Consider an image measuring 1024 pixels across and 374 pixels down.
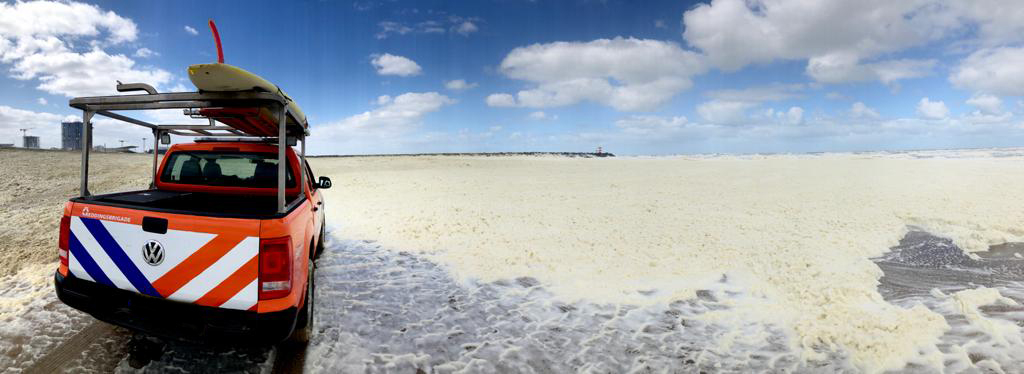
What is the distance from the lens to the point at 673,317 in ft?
15.7

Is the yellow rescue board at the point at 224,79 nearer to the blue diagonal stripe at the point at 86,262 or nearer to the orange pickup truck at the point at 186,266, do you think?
the orange pickup truck at the point at 186,266

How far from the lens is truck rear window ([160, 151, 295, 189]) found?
5.00 m

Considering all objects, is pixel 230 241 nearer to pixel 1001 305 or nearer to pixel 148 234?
pixel 148 234

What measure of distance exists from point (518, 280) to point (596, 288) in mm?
1036

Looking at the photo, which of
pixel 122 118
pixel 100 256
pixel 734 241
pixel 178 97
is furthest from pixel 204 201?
pixel 734 241

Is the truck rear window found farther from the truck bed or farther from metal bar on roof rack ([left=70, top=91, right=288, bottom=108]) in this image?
metal bar on roof rack ([left=70, top=91, right=288, bottom=108])

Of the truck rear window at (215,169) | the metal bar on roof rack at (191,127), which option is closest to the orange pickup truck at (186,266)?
the truck rear window at (215,169)

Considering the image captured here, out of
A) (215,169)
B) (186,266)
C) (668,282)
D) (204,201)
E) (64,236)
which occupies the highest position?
(215,169)

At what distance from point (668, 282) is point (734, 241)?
301cm

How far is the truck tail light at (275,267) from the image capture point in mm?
2836

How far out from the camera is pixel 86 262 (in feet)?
10.3

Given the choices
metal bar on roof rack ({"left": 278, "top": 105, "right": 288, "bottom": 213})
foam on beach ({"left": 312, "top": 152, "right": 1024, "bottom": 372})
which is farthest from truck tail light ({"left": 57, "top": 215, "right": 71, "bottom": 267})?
foam on beach ({"left": 312, "top": 152, "right": 1024, "bottom": 372})

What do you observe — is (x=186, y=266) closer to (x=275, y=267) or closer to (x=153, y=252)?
(x=153, y=252)

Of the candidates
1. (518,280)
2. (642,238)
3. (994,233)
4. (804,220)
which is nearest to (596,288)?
(518,280)
